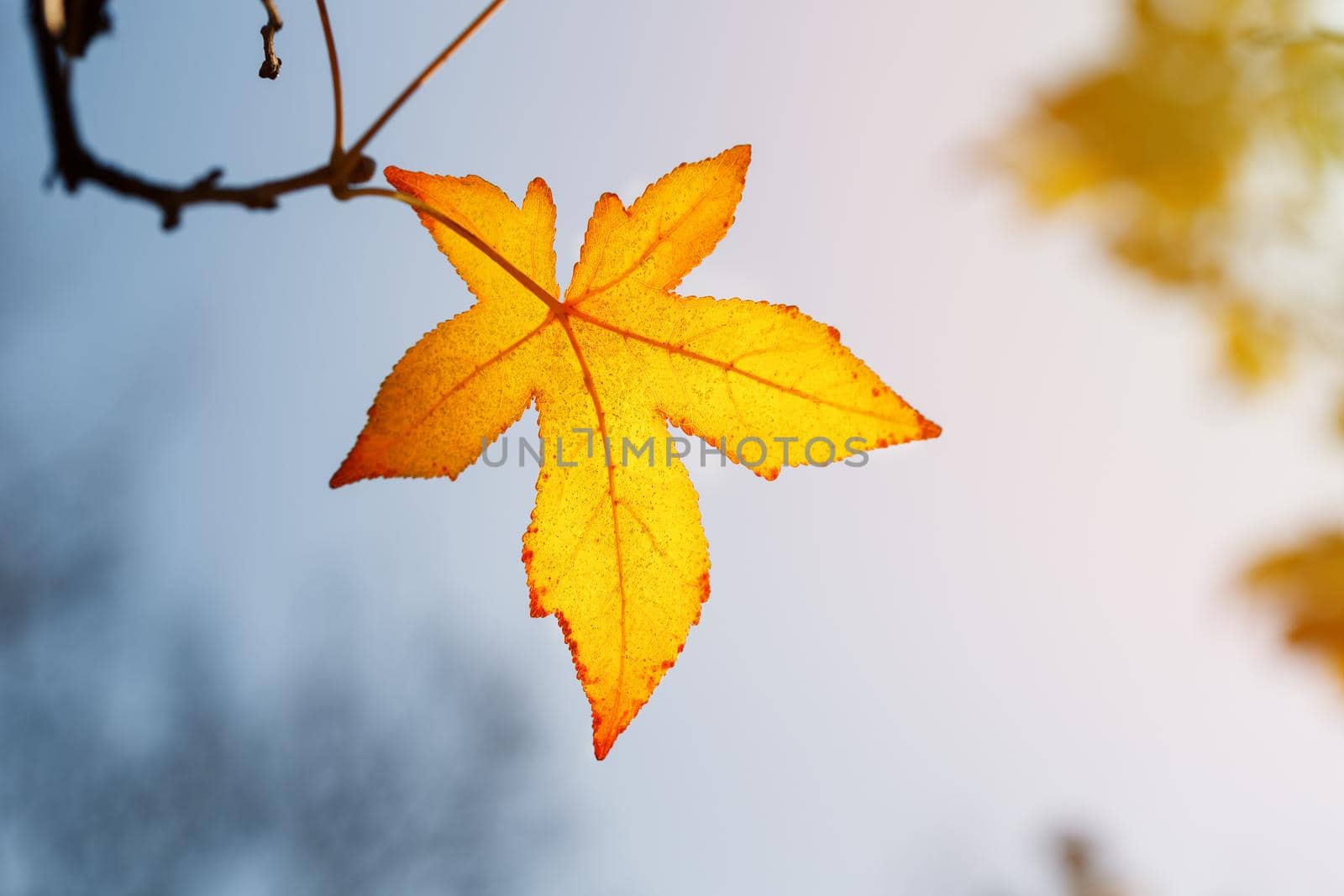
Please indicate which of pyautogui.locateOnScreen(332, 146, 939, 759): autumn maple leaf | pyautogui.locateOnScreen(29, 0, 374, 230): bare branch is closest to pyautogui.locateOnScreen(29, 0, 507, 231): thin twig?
pyautogui.locateOnScreen(29, 0, 374, 230): bare branch

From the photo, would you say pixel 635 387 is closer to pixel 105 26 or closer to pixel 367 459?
pixel 367 459

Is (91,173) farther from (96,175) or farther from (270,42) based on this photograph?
(270,42)

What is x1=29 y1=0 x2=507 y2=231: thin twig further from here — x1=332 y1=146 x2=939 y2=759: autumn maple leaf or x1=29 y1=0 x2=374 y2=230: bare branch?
x1=332 y1=146 x2=939 y2=759: autumn maple leaf

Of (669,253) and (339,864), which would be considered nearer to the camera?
(669,253)

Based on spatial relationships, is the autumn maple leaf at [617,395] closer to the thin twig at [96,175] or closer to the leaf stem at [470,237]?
the leaf stem at [470,237]

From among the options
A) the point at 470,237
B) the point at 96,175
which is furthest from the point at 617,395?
the point at 96,175

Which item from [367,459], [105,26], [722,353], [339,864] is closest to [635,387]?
[722,353]

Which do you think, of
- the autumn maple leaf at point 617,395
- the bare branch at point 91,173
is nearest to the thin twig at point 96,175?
the bare branch at point 91,173

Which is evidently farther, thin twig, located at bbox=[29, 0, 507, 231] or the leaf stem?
the leaf stem

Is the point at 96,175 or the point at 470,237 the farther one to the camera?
the point at 470,237
